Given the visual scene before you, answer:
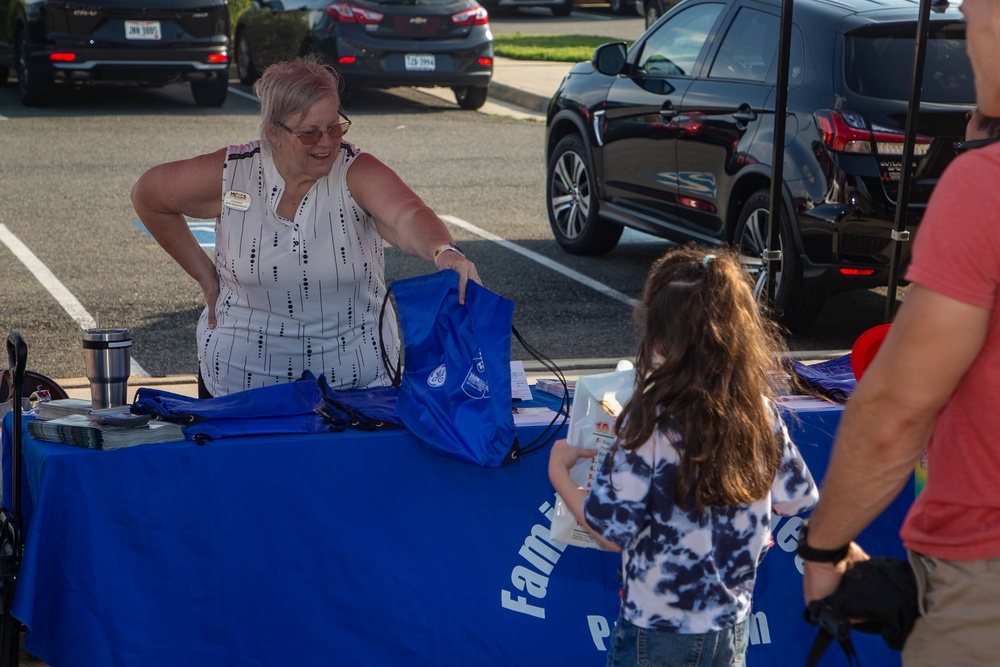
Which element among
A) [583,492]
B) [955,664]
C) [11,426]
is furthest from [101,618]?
[955,664]

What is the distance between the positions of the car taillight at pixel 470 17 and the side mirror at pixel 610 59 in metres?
7.86

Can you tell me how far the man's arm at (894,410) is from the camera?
1933 millimetres

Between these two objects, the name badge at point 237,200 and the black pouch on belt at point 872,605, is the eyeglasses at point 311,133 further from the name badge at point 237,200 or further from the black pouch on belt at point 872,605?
the black pouch on belt at point 872,605

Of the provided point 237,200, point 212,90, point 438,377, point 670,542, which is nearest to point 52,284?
point 237,200

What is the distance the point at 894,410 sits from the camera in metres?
1.99

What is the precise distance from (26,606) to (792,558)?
2002 millimetres

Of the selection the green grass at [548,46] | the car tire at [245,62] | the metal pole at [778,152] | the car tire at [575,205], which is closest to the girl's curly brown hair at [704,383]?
the metal pole at [778,152]

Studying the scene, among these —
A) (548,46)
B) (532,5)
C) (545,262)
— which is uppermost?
→ (532,5)

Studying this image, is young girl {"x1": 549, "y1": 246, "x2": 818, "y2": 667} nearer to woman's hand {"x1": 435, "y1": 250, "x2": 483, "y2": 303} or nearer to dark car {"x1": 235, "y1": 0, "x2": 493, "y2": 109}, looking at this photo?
woman's hand {"x1": 435, "y1": 250, "x2": 483, "y2": 303}

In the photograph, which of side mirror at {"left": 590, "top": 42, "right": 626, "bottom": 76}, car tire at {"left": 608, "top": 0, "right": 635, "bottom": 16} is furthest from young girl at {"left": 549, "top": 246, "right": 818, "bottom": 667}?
car tire at {"left": 608, "top": 0, "right": 635, "bottom": 16}

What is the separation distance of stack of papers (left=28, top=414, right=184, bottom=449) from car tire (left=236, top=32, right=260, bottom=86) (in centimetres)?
1441

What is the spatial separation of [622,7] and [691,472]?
27017mm

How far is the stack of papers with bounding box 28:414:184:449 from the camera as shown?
3.31 meters

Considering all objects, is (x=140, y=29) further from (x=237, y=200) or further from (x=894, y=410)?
(x=894, y=410)
